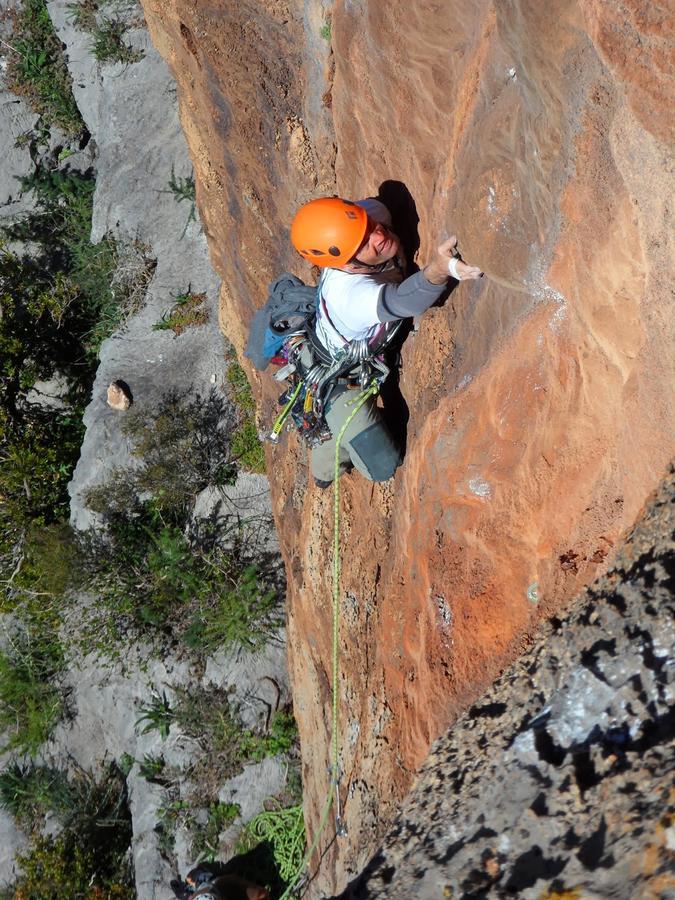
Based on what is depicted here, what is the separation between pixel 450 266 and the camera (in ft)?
9.65

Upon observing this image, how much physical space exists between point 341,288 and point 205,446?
5606 millimetres

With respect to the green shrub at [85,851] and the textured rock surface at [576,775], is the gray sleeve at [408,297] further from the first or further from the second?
the green shrub at [85,851]

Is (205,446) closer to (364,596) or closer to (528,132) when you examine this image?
(364,596)

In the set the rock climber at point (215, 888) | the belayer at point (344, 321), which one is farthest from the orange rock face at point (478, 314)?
the rock climber at point (215, 888)

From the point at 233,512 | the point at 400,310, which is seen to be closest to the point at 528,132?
the point at 400,310

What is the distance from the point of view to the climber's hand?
2891 millimetres

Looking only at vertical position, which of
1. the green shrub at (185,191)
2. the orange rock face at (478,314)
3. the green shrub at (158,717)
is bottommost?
the orange rock face at (478,314)

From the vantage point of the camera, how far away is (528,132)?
2461 millimetres

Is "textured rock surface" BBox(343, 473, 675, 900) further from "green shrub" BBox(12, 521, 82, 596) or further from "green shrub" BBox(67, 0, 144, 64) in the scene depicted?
"green shrub" BBox(67, 0, 144, 64)

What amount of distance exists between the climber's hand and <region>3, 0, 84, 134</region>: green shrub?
10632mm

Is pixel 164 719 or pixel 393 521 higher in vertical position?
pixel 164 719

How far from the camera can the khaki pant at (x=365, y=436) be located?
381cm

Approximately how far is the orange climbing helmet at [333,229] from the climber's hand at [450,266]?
42cm

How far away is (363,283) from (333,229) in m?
0.32
